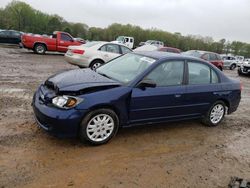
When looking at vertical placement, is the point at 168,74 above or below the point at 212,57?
above

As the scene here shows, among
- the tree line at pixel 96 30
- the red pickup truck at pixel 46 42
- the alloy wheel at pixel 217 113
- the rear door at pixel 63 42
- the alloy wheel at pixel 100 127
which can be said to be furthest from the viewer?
the tree line at pixel 96 30

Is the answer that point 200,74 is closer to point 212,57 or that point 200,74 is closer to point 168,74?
point 168,74

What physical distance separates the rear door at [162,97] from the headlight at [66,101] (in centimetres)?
99

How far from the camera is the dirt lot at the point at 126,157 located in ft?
12.2

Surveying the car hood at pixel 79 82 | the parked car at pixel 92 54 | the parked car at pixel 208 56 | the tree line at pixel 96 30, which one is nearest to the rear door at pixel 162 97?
the car hood at pixel 79 82

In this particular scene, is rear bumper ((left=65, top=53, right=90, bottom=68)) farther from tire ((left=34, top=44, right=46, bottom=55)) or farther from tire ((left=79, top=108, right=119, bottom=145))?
tire ((left=34, top=44, right=46, bottom=55))

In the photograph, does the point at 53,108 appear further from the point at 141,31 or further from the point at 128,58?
the point at 141,31

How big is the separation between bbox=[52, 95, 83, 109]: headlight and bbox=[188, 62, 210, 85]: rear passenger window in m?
2.46

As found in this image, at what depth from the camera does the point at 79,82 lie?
4703mm

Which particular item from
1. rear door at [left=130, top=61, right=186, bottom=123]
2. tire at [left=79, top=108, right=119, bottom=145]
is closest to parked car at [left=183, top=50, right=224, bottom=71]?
rear door at [left=130, top=61, right=186, bottom=123]

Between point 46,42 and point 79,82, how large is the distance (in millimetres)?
16065

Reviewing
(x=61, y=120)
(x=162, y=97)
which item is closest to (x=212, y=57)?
(x=162, y=97)

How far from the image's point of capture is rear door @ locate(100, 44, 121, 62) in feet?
41.0

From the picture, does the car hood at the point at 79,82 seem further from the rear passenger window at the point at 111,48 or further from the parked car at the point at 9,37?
the parked car at the point at 9,37
